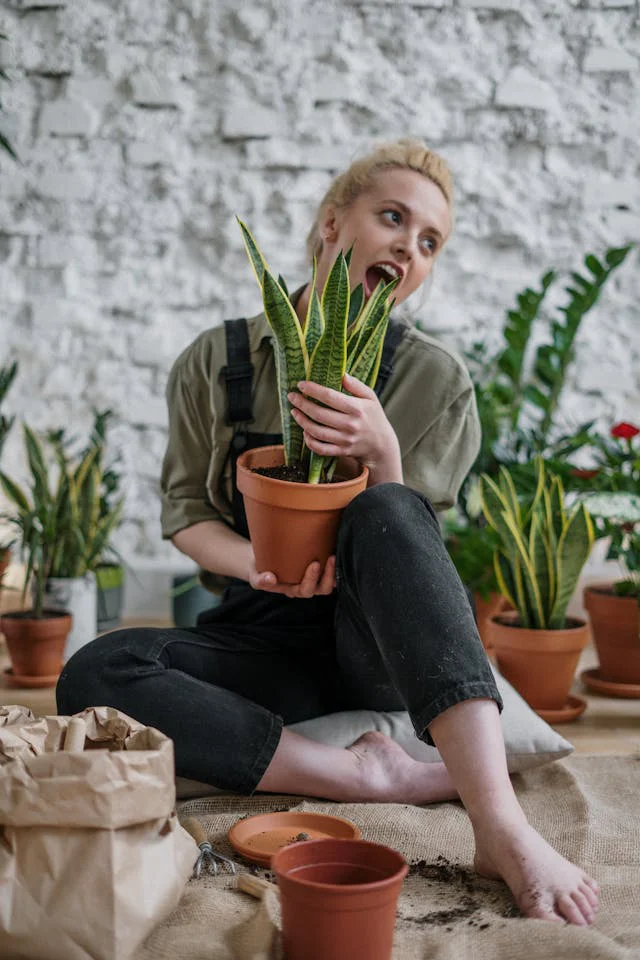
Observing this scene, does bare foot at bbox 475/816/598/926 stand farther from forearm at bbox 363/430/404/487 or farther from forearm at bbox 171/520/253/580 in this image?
forearm at bbox 171/520/253/580

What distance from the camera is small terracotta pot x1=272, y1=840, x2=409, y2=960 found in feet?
3.34

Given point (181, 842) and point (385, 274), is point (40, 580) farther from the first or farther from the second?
point (181, 842)

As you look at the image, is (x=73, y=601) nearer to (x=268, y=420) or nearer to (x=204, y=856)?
(x=268, y=420)

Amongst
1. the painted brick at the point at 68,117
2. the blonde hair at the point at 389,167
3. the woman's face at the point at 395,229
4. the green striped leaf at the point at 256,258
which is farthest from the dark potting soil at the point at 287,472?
the painted brick at the point at 68,117

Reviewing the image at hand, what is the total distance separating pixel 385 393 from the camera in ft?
6.02

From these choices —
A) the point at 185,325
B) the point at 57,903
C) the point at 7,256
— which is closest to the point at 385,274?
the point at 57,903

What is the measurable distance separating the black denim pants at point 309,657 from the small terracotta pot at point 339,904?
240 millimetres

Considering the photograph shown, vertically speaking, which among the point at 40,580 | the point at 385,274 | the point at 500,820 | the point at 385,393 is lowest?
the point at 40,580

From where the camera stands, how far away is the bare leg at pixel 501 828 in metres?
1.21

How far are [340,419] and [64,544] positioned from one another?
1.59 m

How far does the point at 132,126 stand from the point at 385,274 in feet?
6.01

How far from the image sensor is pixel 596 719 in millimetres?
2410

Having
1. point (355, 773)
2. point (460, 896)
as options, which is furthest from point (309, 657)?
point (460, 896)

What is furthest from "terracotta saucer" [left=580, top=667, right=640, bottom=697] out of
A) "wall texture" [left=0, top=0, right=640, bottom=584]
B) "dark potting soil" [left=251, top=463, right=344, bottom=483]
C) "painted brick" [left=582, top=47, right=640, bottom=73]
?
"painted brick" [left=582, top=47, right=640, bottom=73]
